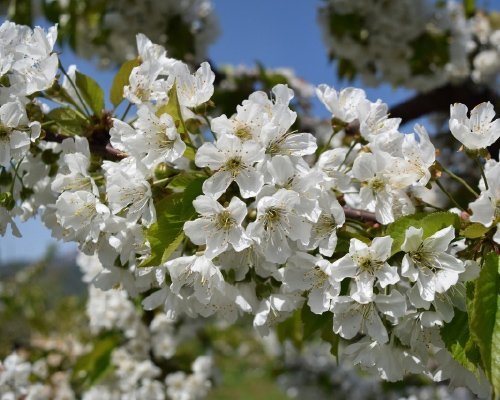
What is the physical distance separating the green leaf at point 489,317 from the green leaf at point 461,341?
0.06 metres

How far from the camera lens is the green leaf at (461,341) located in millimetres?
1083

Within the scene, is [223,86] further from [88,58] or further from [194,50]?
[88,58]

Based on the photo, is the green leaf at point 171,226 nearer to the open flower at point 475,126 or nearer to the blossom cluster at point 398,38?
the open flower at point 475,126

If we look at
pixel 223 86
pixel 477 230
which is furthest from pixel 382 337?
pixel 223 86

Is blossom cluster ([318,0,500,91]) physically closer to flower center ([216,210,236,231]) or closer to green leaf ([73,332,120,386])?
green leaf ([73,332,120,386])

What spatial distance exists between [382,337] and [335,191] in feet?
1.35

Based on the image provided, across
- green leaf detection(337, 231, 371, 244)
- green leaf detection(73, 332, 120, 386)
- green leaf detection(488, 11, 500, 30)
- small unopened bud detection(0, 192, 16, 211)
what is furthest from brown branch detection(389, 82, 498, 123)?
small unopened bud detection(0, 192, 16, 211)

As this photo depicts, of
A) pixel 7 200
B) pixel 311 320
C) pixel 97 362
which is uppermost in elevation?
pixel 7 200

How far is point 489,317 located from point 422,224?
0.82 feet

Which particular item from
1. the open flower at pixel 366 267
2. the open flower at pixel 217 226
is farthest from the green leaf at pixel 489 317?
the open flower at pixel 217 226

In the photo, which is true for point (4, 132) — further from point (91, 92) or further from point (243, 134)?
point (243, 134)

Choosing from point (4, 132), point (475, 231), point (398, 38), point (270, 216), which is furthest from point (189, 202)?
point (398, 38)

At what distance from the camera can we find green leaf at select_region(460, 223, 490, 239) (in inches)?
44.5

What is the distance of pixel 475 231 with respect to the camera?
3.72 feet
